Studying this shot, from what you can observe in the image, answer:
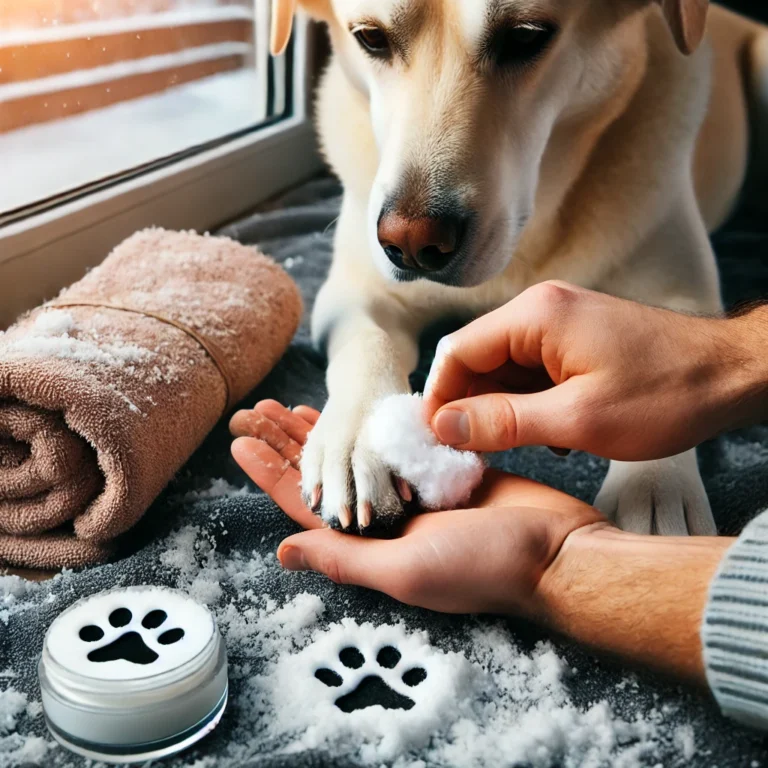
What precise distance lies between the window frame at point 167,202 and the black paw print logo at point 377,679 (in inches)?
38.6

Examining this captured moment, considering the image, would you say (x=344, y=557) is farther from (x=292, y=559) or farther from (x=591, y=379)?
(x=591, y=379)

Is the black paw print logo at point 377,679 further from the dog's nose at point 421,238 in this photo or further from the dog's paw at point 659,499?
the dog's nose at point 421,238

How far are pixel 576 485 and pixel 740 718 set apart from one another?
0.51 metres

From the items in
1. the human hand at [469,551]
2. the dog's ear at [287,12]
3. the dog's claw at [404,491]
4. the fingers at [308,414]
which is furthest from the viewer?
the dog's ear at [287,12]

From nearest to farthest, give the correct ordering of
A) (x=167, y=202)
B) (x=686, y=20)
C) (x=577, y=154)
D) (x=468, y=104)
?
(x=468, y=104), (x=686, y=20), (x=577, y=154), (x=167, y=202)

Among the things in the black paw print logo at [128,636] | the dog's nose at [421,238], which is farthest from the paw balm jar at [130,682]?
the dog's nose at [421,238]

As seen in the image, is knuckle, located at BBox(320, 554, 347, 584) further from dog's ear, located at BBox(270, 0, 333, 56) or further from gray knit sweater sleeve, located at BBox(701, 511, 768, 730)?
dog's ear, located at BBox(270, 0, 333, 56)

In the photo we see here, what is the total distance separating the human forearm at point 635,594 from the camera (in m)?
0.77

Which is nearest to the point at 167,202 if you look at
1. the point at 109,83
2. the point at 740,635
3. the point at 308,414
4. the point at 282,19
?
the point at 109,83

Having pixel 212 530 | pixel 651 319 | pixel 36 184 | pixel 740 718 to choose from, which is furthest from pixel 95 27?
pixel 740 718

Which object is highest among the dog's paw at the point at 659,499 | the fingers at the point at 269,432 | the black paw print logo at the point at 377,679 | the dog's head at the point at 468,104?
the dog's head at the point at 468,104

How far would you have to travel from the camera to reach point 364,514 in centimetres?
92

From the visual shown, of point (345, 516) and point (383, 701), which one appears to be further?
point (345, 516)

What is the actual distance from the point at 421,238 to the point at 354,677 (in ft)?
1.85
